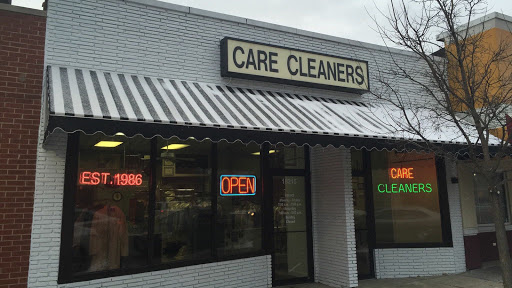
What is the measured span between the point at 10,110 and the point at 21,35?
1157mm

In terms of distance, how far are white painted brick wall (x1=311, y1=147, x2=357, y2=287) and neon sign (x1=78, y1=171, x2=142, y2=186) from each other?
3.86 meters

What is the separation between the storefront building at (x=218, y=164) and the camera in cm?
548

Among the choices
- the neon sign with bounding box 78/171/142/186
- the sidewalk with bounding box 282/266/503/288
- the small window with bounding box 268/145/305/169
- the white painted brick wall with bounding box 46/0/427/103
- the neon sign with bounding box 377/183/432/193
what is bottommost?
the sidewalk with bounding box 282/266/503/288

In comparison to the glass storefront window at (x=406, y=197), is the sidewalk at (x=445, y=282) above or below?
below

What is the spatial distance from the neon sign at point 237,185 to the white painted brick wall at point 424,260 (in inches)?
126

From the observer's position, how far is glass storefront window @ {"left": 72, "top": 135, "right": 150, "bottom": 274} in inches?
227

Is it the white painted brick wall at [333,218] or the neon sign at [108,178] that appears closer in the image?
the neon sign at [108,178]

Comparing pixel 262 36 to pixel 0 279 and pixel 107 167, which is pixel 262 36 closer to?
pixel 107 167

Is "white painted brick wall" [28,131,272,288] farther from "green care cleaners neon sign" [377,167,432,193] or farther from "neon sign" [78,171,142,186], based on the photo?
"green care cleaners neon sign" [377,167,432,193]

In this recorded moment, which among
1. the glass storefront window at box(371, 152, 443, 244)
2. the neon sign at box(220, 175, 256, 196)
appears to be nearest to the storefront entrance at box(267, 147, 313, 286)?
the neon sign at box(220, 175, 256, 196)

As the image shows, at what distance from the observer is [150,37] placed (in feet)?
22.1

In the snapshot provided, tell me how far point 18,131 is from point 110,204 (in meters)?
1.66

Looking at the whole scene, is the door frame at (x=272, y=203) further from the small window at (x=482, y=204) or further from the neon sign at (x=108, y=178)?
the small window at (x=482, y=204)

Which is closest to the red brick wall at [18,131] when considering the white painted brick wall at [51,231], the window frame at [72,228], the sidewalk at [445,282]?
the white painted brick wall at [51,231]
